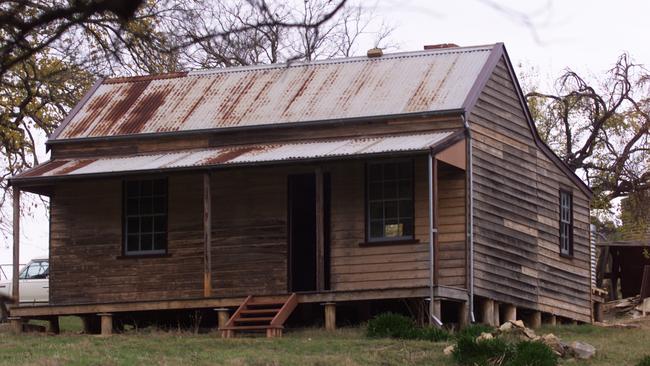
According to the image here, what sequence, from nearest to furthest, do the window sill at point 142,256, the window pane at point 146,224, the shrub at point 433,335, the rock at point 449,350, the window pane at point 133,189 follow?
the rock at point 449,350
the shrub at point 433,335
the window sill at point 142,256
the window pane at point 146,224
the window pane at point 133,189

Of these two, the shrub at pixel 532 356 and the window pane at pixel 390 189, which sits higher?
the window pane at pixel 390 189

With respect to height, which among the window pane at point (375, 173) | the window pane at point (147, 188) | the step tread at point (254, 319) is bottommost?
the step tread at point (254, 319)

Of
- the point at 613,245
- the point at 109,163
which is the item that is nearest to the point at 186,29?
the point at 109,163

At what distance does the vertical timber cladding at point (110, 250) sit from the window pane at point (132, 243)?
150 mm

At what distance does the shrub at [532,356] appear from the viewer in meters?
17.5

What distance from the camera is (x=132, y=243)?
25094 mm

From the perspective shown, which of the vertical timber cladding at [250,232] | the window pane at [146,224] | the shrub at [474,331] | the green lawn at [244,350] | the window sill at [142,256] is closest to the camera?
the green lawn at [244,350]

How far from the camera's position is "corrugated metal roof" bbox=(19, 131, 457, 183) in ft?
72.9

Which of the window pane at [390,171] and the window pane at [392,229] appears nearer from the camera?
the window pane at [392,229]

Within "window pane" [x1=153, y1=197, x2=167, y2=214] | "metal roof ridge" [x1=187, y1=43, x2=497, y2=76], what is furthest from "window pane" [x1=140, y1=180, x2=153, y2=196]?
"metal roof ridge" [x1=187, y1=43, x2=497, y2=76]

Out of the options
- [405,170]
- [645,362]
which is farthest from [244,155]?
[645,362]

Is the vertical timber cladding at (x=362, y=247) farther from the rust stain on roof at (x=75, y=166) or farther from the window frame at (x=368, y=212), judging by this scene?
the rust stain on roof at (x=75, y=166)

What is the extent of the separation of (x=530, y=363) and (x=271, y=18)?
1323 cm

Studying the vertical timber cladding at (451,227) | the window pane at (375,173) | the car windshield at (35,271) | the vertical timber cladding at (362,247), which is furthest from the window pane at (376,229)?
the car windshield at (35,271)
